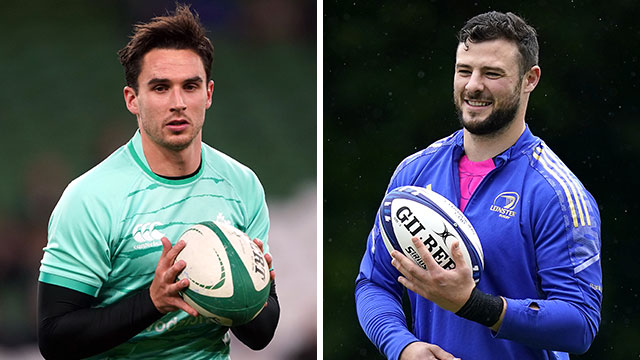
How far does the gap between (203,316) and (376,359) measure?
387 centimetres

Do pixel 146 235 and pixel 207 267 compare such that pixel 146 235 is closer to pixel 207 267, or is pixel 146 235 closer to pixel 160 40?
pixel 207 267

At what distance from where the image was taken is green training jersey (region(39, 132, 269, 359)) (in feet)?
11.4

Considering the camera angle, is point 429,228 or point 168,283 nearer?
point 168,283

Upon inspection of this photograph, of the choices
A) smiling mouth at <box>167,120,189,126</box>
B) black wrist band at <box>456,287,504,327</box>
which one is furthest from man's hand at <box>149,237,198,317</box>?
black wrist band at <box>456,287,504,327</box>

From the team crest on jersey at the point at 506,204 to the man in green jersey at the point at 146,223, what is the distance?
3.15 ft

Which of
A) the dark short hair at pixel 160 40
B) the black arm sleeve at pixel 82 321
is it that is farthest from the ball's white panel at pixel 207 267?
the dark short hair at pixel 160 40

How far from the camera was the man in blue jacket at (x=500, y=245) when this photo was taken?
341cm

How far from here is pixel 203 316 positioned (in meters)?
3.50

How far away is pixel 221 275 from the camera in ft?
11.0

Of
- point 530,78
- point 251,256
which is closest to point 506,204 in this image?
point 530,78

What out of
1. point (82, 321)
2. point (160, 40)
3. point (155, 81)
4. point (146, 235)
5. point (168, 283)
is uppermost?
point (160, 40)

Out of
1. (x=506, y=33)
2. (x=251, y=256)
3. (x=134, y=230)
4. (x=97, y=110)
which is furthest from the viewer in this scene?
(x=97, y=110)

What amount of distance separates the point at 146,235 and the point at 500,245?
1.43 meters

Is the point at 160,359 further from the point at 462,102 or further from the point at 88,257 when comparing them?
the point at 462,102
